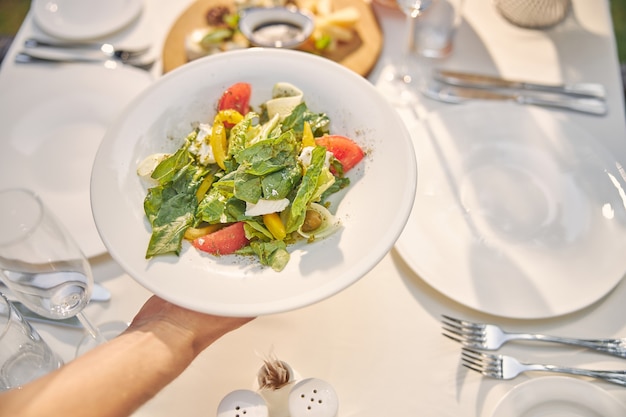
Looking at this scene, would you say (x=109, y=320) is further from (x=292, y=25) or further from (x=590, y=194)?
(x=590, y=194)

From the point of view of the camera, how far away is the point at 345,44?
1624 mm

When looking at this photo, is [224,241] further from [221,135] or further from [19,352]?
[19,352]

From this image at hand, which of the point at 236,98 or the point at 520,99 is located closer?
the point at 236,98

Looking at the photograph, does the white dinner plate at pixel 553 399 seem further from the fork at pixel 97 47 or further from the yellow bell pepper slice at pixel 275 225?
the fork at pixel 97 47

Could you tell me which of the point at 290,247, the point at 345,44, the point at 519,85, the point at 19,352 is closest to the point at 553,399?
the point at 290,247

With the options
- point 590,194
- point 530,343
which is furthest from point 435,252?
point 590,194

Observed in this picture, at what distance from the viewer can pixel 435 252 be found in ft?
3.91

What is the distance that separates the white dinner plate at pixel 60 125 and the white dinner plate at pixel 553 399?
95 cm

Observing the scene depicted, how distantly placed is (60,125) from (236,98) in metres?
0.58

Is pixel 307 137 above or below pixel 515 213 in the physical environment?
above

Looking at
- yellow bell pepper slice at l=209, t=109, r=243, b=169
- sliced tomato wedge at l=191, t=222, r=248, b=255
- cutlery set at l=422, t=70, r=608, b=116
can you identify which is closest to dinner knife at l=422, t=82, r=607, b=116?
cutlery set at l=422, t=70, r=608, b=116

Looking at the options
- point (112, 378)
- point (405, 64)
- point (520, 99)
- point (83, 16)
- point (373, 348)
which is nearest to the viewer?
point (112, 378)

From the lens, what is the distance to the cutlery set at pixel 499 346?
41.2 inches

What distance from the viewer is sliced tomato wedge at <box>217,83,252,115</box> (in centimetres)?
119
